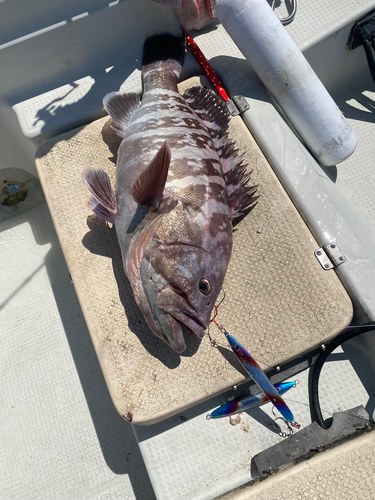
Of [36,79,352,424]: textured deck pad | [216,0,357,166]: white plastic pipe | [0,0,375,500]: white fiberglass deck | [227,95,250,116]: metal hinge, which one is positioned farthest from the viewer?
[227,95,250,116]: metal hinge

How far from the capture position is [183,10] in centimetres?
205

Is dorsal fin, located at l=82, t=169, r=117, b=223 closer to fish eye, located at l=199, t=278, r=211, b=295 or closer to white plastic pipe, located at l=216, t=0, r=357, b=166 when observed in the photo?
fish eye, located at l=199, t=278, r=211, b=295

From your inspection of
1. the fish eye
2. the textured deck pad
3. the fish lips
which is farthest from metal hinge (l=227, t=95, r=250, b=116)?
the fish lips

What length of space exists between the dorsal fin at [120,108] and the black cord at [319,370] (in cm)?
166

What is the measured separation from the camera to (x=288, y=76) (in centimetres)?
181

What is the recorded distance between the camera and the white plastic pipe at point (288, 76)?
1.73 meters

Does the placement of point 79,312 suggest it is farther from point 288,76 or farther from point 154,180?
point 288,76

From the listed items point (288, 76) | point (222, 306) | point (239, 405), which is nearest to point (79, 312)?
point (222, 306)

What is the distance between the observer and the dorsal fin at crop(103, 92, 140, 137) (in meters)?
1.87

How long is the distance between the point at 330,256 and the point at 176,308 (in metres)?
0.87

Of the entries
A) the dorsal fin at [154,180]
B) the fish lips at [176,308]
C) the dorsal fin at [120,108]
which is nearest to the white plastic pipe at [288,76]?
the dorsal fin at [120,108]

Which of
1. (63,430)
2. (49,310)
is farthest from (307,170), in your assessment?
(63,430)

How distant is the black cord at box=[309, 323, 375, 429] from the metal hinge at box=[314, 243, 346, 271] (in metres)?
0.33

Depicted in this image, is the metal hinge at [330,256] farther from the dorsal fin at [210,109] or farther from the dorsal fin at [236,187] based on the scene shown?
the dorsal fin at [210,109]
